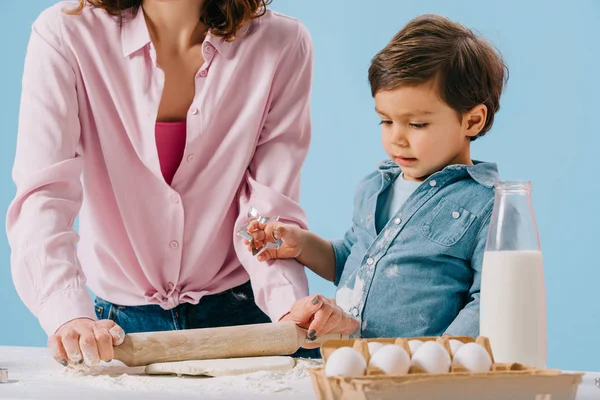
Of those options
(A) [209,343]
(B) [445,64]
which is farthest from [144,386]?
(B) [445,64]

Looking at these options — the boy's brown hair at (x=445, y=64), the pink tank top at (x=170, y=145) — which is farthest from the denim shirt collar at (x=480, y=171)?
the pink tank top at (x=170, y=145)

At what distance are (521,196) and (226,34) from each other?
0.85m

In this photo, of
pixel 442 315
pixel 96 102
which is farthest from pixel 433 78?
pixel 96 102

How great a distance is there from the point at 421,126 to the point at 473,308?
36 cm

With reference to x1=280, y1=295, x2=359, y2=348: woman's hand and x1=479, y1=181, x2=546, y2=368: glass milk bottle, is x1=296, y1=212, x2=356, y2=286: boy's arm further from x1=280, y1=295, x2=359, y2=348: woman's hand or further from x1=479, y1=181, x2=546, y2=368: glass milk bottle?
x1=479, y1=181, x2=546, y2=368: glass milk bottle

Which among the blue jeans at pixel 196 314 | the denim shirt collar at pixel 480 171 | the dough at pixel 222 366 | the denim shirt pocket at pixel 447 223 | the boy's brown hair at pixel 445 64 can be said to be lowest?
the blue jeans at pixel 196 314

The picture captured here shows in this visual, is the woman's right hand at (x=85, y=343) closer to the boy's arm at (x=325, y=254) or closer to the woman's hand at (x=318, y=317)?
the woman's hand at (x=318, y=317)

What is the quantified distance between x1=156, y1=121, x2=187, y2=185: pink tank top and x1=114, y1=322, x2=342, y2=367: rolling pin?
1.59 feet

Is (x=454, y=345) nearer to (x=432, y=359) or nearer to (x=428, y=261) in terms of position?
(x=432, y=359)

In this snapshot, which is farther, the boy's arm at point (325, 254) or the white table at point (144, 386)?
the boy's arm at point (325, 254)

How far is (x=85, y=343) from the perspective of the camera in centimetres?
125

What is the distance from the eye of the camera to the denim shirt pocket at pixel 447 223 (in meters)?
1.53

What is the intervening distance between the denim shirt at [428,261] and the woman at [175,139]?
0.49 feet

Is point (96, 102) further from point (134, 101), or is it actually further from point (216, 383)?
point (216, 383)
